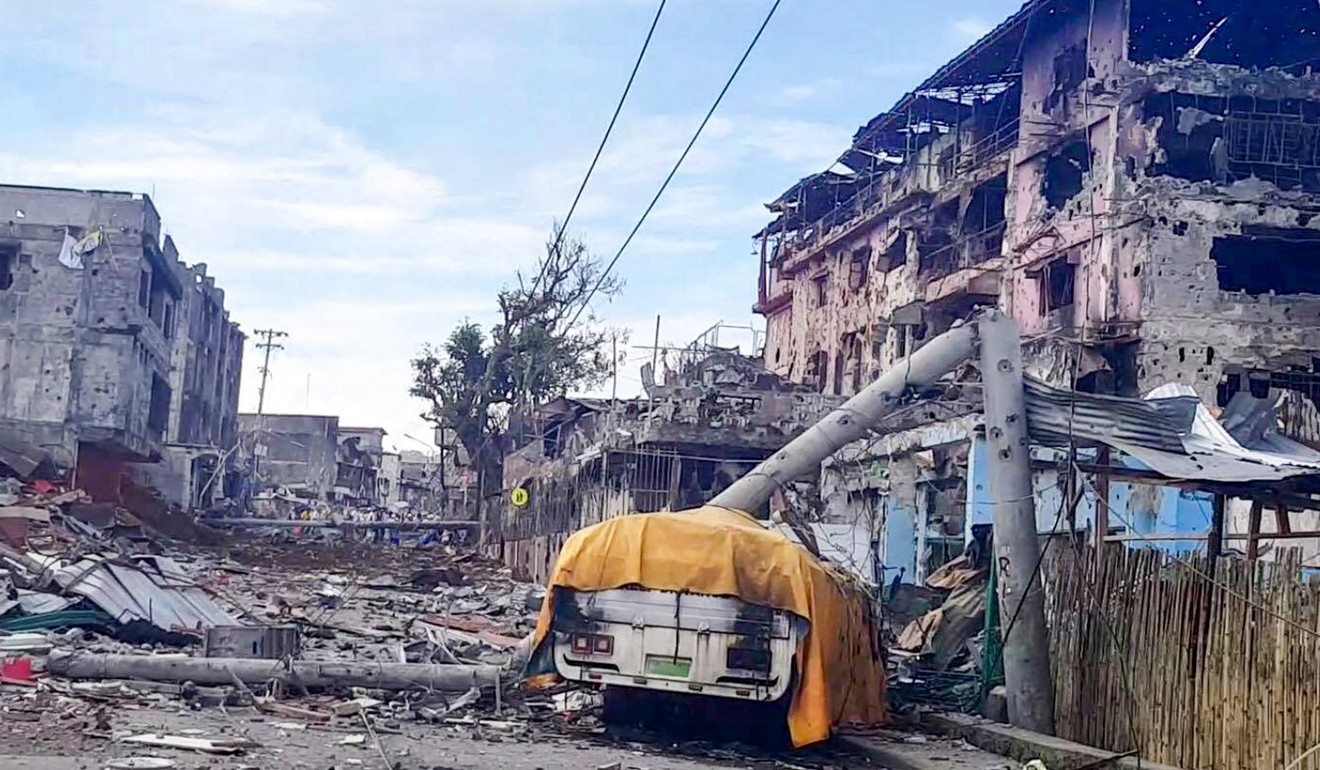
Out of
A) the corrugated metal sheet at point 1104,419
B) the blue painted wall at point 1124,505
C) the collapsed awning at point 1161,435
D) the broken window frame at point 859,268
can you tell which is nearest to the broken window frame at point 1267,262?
the blue painted wall at point 1124,505

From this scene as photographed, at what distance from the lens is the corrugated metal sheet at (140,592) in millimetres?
16547

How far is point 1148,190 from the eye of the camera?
34438 mm

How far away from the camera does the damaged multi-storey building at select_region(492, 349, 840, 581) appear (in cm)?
3123

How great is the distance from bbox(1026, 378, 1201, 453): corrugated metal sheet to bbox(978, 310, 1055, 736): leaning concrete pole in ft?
0.57

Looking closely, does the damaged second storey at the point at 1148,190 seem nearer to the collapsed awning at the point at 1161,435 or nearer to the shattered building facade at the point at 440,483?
the collapsed awning at the point at 1161,435

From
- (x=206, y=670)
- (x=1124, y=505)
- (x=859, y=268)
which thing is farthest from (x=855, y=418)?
(x=859, y=268)

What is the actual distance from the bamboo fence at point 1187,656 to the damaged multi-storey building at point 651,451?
12.3 metres

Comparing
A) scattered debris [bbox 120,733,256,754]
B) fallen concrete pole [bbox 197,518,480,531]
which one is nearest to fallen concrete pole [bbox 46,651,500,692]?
scattered debris [bbox 120,733,256,754]

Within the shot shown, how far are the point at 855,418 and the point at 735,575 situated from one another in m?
3.94

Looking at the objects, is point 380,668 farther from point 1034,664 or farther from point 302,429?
point 302,429

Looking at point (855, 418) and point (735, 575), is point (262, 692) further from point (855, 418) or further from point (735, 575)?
point (855, 418)

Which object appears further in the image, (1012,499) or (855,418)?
(855,418)

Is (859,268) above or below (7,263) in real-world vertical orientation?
above

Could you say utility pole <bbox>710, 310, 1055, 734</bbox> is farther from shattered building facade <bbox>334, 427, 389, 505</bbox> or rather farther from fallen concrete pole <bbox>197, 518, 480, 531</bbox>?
shattered building facade <bbox>334, 427, 389, 505</bbox>
